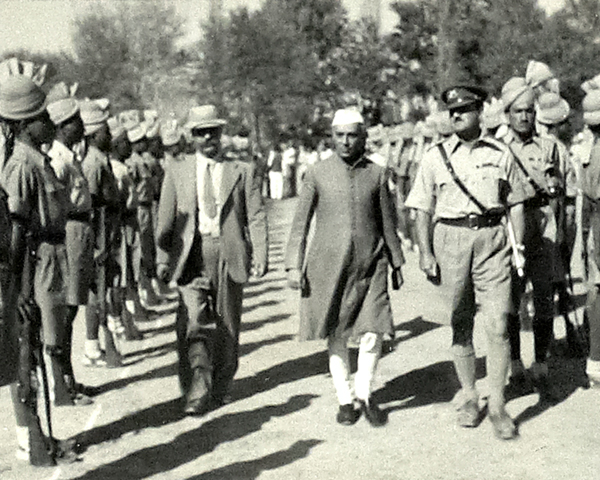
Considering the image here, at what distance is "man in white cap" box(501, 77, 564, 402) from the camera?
29.6 feet

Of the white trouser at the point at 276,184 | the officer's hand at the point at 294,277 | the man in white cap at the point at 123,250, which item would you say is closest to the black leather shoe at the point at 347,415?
the officer's hand at the point at 294,277

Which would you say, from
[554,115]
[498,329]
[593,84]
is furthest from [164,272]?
Answer: [593,84]

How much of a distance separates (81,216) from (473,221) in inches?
120

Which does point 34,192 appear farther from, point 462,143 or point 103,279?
point 103,279

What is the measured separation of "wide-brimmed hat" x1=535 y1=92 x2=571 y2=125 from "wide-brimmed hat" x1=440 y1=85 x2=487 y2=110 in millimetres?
2748

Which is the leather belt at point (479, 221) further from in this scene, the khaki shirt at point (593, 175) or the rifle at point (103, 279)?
the rifle at point (103, 279)

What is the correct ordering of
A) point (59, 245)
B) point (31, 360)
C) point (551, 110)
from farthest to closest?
point (551, 110)
point (59, 245)
point (31, 360)

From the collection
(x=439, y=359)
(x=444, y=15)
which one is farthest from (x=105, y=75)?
(x=439, y=359)

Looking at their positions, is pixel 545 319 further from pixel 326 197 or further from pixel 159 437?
pixel 159 437

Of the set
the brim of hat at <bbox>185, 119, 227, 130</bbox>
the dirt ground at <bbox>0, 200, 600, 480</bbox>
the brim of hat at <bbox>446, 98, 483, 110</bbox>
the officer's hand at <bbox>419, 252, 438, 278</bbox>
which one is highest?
the brim of hat at <bbox>446, 98, 483, 110</bbox>

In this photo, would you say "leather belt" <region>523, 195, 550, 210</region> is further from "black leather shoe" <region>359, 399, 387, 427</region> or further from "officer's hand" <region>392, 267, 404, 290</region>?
"black leather shoe" <region>359, 399, 387, 427</region>

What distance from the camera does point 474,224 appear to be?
7852 mm

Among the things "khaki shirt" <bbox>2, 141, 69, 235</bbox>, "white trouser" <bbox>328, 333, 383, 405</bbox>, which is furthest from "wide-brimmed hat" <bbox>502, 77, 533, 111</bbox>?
"khaki shirt" <bbox>2, 141, 69, 235</bbox>

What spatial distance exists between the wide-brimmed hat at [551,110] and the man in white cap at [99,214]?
3.59m
